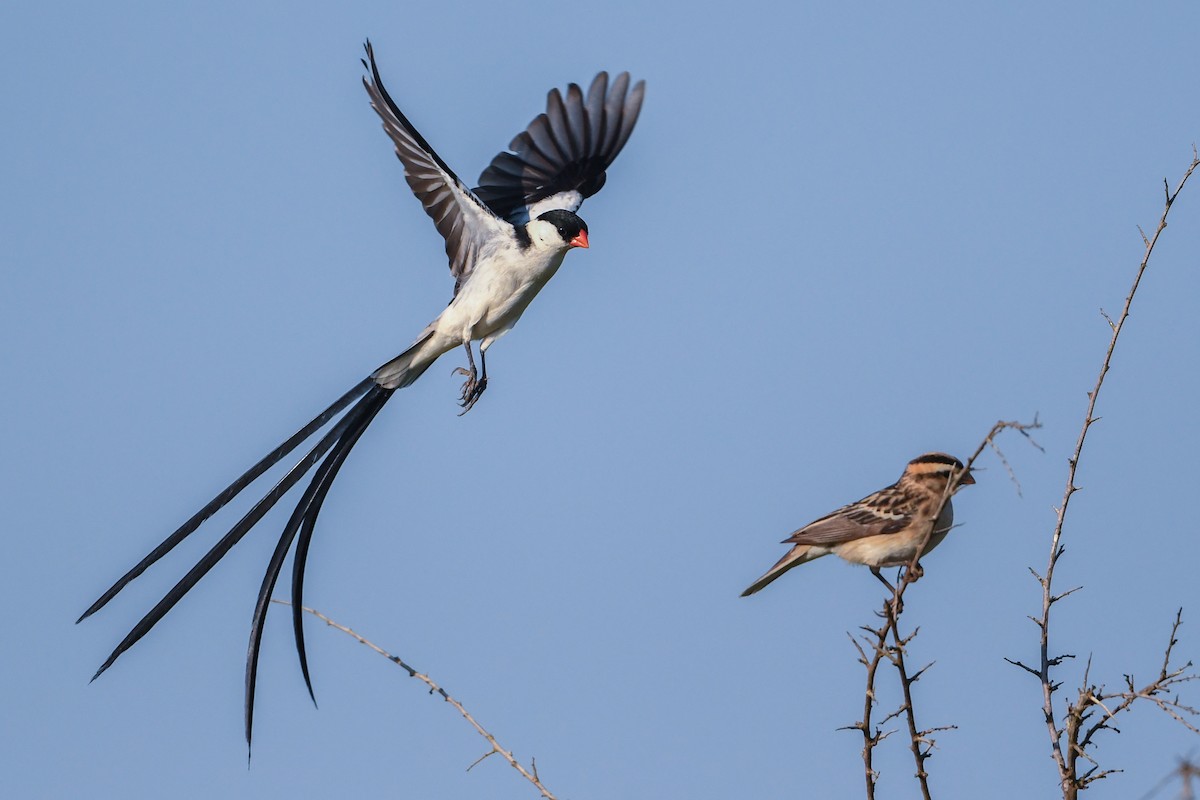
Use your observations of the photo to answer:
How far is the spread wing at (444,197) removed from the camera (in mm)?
4298

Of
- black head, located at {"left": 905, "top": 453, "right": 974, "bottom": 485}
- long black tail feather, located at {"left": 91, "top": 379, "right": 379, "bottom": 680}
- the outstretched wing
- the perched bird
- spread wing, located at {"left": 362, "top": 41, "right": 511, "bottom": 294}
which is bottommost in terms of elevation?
long black tail feather, located at {"left": 91, "top": 379, "right": 379, "bottom": 680}

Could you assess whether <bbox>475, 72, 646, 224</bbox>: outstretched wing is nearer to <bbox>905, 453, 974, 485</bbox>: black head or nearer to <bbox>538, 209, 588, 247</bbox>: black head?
<bbox>538, 209, 588, 247</bbox>: black head

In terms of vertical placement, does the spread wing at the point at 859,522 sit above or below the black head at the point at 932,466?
below

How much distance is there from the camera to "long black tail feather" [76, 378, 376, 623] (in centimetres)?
328

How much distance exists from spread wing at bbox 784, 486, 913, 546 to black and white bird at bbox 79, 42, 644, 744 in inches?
52.1

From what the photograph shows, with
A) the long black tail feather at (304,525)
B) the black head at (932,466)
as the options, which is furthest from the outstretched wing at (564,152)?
the black head at (932,466)

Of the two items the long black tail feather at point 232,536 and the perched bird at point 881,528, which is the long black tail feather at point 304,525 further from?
the perched bird at point 881,528

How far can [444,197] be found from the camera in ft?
15.4

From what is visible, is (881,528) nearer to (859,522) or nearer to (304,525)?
(859,522)

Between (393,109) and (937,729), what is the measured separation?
246cm

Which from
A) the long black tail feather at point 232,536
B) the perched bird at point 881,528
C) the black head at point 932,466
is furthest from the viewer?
the black head at point 932,466

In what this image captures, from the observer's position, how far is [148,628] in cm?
322

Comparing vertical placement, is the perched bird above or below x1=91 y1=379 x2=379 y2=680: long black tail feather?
above

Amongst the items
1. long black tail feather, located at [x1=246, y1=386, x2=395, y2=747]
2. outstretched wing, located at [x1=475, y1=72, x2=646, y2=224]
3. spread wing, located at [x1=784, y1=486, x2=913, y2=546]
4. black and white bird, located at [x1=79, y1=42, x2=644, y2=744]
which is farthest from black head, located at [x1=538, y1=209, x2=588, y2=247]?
spread wing, located at [x1=784, y1=486, x2=913, y2=546]
